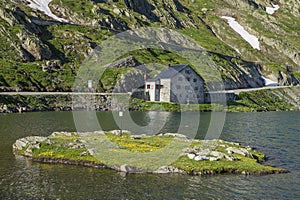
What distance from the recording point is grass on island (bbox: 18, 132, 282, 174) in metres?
39.0

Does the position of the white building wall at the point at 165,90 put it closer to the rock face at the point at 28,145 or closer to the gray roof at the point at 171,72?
the gray roof at the point at 171,72

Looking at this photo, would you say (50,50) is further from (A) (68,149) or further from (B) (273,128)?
(A) (68,149)

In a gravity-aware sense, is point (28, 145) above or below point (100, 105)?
below

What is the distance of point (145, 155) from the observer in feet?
141

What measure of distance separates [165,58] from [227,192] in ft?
549

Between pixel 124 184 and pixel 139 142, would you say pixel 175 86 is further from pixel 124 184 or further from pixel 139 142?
pixel 124 184

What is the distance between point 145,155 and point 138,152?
171cm

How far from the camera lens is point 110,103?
404 ft

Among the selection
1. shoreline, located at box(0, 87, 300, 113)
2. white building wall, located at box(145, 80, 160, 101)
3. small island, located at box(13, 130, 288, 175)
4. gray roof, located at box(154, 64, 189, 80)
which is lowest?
small island, located at box(13, 130, 288, 175)

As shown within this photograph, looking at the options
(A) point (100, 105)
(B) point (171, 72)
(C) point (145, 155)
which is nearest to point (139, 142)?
(C) point (145, 155)

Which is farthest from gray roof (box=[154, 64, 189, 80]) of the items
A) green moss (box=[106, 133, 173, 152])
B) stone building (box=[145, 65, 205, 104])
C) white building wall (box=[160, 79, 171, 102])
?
green moss (box=[106, 133, 173, 152])

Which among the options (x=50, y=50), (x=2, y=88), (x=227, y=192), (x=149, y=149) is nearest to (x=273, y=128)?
(x=149, y=149)

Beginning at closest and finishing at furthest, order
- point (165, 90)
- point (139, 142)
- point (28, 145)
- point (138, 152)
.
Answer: point (138, 152), point (28, 145), point (139, 142), point (165, 90)

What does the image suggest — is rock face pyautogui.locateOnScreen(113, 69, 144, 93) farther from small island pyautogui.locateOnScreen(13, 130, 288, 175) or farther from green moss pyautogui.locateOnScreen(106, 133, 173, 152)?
small island pyautogui.locateOnScreen(13, 130, 288, 175)
